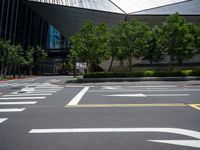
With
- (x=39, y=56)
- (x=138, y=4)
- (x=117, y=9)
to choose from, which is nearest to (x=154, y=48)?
(x=117, y=9)

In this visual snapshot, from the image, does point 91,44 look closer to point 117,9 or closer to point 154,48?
point 154,48

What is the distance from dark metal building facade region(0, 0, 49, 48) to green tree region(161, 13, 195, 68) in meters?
34.5

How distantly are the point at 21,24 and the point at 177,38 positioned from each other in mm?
44568

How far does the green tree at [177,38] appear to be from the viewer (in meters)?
32.6

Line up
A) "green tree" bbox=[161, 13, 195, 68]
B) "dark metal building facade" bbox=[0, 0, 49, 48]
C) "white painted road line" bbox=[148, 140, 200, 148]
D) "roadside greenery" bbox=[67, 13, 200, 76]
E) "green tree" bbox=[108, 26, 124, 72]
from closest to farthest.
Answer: "white painted road line" bbox=[148, 140, 200, 148], "green tree" bbox=[161, 13, 195, 68], "roadside greenery" bbox=[67, 13, 200, 76], "green tree" bbox=[108, 26, 124, 72], "dark metal building facade" bbox=[0, 0, 49, 48]

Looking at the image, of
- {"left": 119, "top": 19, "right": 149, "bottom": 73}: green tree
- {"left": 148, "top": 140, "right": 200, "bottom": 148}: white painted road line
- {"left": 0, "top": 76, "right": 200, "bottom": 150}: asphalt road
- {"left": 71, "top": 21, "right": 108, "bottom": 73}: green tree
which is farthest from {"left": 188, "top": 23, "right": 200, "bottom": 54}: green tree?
{"left": 148, "top": 140, "right": 200, "bottom": 148}: white painted road line

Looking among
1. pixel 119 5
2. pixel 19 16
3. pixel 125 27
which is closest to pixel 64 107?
pixel 125 27

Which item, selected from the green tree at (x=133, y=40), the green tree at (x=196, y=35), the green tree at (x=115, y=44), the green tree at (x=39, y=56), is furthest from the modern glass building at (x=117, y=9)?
the green tree at (x=133, y=40)

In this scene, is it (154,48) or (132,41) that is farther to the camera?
(154,48)

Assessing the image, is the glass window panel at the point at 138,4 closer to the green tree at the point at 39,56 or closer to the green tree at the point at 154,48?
the green tree at the point at 154,48

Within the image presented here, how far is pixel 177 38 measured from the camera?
32719mm

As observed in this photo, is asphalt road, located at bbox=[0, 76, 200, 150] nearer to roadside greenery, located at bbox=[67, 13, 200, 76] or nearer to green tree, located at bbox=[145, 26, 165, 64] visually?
roadside greenery, located at bbox=[67, 13, 200, 76]

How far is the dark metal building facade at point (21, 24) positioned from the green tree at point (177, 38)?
3446cm

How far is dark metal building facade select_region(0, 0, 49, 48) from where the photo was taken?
5942 cm
